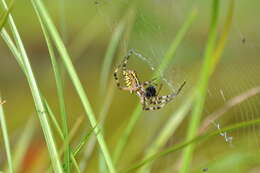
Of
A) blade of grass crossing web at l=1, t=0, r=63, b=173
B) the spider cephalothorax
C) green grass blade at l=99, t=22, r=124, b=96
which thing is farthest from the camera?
the spider cephalothorax

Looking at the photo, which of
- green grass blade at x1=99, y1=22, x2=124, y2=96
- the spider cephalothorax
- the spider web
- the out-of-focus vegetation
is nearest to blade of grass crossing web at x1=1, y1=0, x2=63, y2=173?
the out-of-focus vegetation

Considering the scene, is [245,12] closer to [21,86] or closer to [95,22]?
[21,86]

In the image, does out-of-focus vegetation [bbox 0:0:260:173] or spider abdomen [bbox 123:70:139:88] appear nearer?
out-of-focus vegetation [bbox 0:0:260:173]

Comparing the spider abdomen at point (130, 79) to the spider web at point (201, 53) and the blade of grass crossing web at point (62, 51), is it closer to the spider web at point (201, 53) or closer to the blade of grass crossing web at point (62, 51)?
the spider web at point (201, 53)

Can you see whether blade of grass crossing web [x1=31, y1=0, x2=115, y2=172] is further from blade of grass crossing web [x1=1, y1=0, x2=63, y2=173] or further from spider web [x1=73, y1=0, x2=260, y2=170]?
spider web [x1=73, y1=0, x2=260, y2=170]

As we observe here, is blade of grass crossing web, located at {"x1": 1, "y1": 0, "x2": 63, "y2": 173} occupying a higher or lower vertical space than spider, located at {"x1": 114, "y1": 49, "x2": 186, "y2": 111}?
lower

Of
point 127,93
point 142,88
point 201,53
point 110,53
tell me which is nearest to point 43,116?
point 110,53

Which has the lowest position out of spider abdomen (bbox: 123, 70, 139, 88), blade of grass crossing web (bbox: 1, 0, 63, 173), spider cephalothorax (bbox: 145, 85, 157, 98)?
blade of grass crossing web (bbox: 1, 0, 63, 173)

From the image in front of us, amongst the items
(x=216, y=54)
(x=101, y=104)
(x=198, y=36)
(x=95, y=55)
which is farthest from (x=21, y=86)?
(x=216, y=54)
